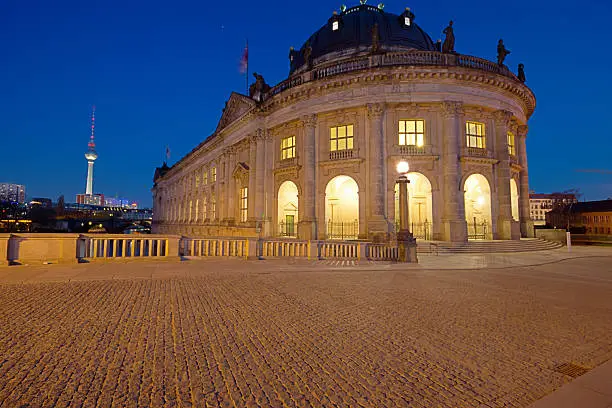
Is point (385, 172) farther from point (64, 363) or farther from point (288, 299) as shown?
point (64, 363)

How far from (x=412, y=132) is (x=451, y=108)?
3.03 m

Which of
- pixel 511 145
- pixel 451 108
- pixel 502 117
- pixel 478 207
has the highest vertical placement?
A: pixel 451 108

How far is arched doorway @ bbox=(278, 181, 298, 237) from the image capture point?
29156 millimetres

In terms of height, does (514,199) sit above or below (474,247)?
above

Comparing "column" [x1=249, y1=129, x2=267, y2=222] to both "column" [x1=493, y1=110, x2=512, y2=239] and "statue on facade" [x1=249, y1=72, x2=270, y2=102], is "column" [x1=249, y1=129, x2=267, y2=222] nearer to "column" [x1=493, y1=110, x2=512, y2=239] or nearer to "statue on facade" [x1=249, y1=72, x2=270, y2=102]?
"statue on facade" [x1=249, y1=72, x2=270, y2=102]

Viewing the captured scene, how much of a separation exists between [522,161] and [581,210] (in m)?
52.7

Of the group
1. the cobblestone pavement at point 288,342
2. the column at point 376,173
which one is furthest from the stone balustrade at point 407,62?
the cobblestone pavement at point 288,342

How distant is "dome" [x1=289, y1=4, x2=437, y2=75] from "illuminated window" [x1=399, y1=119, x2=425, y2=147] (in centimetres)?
1275

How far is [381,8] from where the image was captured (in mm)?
38188

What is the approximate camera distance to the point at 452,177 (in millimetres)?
21828

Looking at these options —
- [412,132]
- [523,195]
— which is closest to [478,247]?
[412,132]

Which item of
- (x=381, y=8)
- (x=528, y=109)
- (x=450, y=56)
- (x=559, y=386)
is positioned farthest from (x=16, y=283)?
(x=381, y=8)

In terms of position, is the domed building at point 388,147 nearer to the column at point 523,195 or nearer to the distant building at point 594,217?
the column at point 523,195

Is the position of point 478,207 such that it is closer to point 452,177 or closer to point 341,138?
point 452,177
